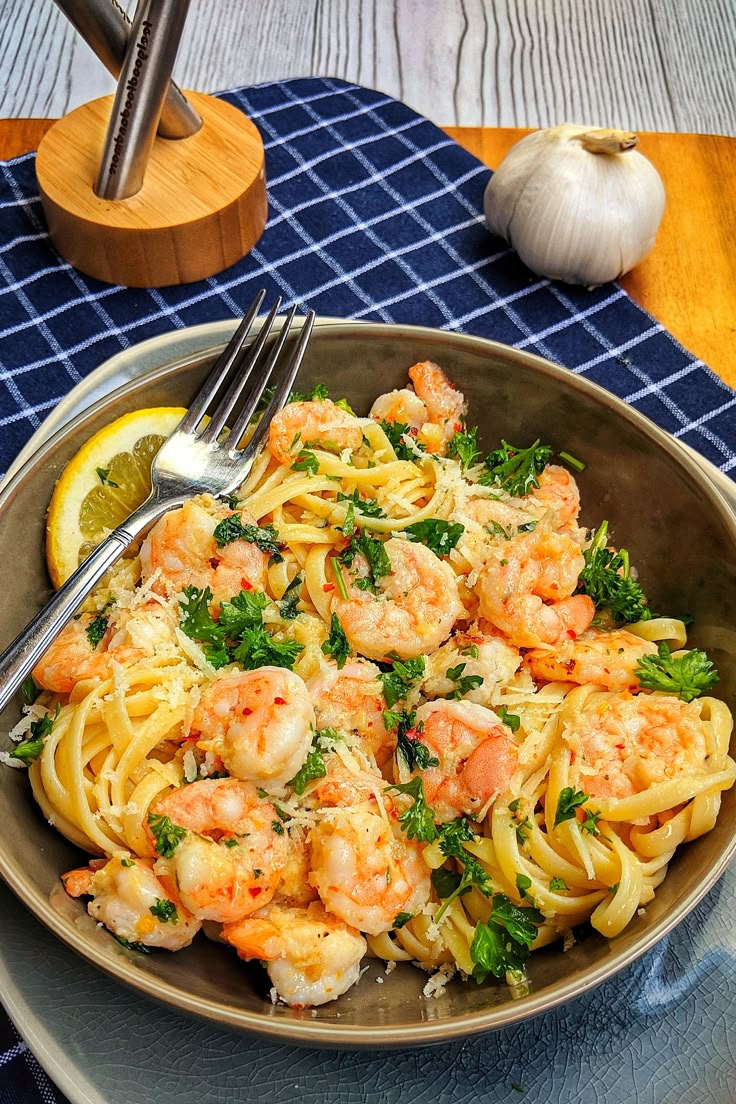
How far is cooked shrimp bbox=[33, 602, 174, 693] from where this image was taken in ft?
8.71

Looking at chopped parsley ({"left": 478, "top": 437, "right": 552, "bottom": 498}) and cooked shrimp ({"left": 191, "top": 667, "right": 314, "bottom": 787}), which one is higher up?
cooked shrimp ({"left": 191, "top": 667, "right": 314, "bottom": 787})

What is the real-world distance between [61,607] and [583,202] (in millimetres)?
2950

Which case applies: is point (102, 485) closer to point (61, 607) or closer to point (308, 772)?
point (61, 607)

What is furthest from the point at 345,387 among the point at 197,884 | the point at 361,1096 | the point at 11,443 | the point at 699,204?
the point at 699,204

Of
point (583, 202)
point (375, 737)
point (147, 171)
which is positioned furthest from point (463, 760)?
point (147, 171)

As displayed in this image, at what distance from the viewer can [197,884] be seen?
2238 millimetres

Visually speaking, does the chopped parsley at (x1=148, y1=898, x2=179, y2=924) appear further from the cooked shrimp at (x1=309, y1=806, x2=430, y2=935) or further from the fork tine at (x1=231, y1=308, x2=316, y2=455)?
the fork tine at (x1=231, y1=308, x2=316, y2=455)

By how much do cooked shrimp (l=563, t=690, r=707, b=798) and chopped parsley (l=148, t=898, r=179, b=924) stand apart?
3.40 feet

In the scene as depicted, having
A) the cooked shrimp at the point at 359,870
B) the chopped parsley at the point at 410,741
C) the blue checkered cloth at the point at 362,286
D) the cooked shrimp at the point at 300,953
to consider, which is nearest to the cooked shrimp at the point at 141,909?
the cooked shrimp at the point at 300,953

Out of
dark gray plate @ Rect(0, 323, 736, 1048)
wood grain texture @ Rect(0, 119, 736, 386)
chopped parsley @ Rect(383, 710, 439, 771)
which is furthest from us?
wood grain texture @ Rect(0, 119, 736, 386)

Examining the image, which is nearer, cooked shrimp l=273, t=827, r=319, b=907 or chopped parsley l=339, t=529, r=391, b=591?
cooked shrimp l=273, t=827, r=319, b=907

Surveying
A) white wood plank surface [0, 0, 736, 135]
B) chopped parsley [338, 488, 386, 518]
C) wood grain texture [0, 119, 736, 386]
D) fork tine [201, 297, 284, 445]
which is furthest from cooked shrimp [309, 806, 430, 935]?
white wood plank surface [0, 0, 736, 135]

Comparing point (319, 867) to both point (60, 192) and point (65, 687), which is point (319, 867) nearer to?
point (65, 687)

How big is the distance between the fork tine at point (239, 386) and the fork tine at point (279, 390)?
0.04 meters
